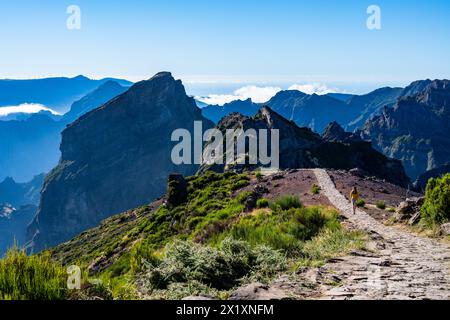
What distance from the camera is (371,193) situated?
3381cm

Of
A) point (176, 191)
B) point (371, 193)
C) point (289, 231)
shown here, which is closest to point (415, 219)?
point (289, 231)

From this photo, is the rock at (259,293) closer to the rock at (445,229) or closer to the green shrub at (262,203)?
the rock at (445,229)

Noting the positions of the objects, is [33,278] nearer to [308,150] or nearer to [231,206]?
[231,206]

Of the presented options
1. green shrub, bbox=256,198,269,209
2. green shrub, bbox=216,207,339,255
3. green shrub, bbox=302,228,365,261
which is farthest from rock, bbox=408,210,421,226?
green shrub, bbox=256,198,269,209

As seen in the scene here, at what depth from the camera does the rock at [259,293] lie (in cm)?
746

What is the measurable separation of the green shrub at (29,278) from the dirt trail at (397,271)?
4.83 metres

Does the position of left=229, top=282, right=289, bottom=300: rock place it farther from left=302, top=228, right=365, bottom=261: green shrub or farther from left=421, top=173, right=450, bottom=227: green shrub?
left=421, top=173, right=450, bottom=227: green shrub

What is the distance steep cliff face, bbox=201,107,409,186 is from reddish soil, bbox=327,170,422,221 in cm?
5257

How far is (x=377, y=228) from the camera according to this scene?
61.0ft

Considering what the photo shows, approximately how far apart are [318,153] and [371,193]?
82366 millimetres

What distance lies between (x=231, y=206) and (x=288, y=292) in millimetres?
28043

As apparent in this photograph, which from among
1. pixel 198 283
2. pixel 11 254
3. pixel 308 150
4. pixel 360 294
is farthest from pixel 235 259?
pixel 308 150

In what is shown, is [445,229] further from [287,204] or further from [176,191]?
[176,191]

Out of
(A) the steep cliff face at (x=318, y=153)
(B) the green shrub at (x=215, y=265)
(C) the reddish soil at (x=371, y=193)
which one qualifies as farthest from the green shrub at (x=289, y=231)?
(A) the steep cliff face at (x=318, y=153)
